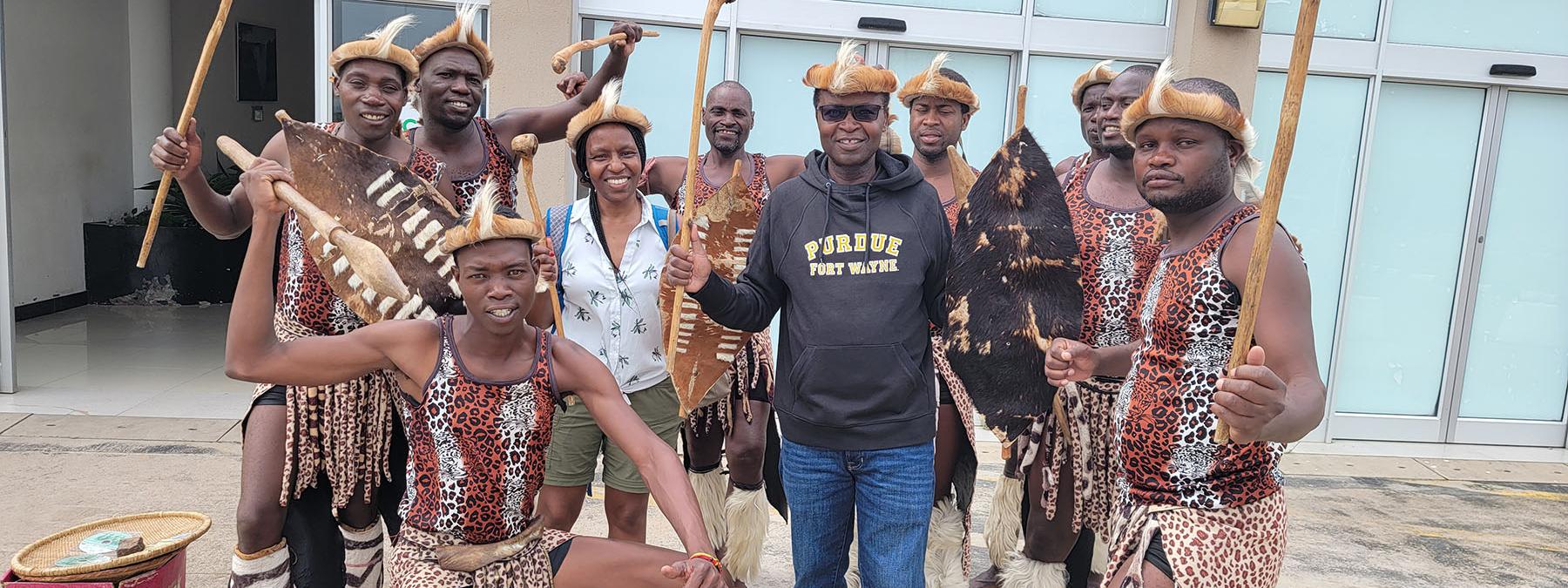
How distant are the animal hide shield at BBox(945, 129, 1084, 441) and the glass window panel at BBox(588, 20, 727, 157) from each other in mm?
3398

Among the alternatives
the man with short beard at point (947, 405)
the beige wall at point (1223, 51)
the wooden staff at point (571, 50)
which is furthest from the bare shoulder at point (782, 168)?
the beige wall at point (1223, 51)

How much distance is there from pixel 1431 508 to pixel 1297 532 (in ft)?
3.44

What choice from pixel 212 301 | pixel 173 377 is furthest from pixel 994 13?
pixel 212 301

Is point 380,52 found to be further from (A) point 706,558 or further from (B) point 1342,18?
(B) point 1342,18

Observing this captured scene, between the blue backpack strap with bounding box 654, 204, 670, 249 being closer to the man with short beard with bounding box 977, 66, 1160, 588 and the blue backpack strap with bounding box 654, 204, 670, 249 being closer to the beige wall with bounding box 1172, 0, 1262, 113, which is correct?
the man with short beard with bounding box 977, 66, 1160, 588

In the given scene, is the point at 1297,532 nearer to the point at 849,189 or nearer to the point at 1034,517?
the point at 1034,517

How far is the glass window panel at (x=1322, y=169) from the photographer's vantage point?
6.23 m

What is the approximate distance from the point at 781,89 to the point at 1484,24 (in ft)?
13.4

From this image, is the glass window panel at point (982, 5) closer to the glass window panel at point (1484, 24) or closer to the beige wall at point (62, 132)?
the glass window panel at point (1484, 24)

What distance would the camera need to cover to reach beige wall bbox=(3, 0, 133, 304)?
8.27m

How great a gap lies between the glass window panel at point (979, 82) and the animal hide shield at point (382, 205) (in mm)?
3771

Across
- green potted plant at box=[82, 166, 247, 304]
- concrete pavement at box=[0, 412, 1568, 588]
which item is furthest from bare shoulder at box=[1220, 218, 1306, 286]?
green potted plant at box=[82, 166, 247, 304]

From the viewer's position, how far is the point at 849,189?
2859 mm

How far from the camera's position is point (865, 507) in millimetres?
2863
